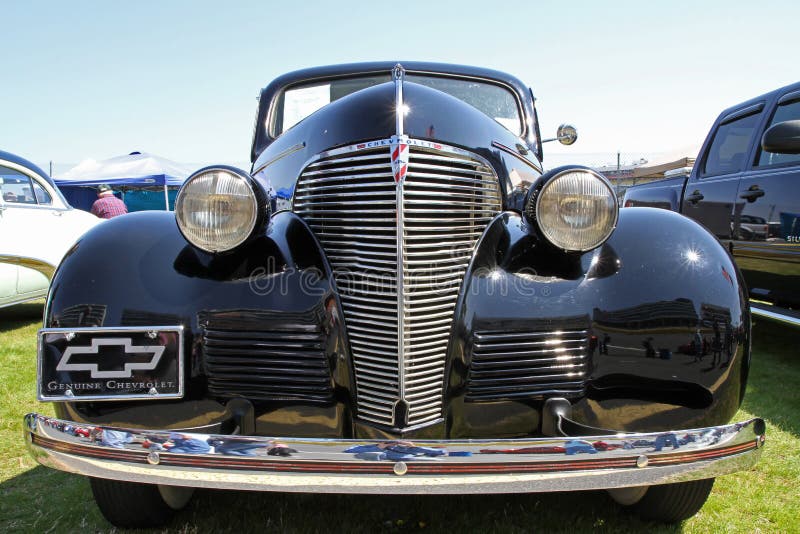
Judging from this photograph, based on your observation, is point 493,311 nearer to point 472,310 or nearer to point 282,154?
point 472,310

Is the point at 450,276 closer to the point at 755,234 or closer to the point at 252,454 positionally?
the point at 252,454

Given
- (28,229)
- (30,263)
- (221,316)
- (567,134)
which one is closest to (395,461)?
(221,316)

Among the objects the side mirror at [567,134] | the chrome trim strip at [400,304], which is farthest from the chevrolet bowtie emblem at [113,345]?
the side mirror at [567,134]

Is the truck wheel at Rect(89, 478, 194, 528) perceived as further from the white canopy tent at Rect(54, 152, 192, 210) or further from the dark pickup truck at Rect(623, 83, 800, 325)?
the white canopy tent at Rect(54, 152, 192, 210)

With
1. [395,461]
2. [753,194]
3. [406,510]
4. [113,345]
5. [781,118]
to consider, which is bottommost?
[406,510]

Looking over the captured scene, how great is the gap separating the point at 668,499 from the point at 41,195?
6715 mm

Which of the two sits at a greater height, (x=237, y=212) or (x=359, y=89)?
(x=359, y=89)

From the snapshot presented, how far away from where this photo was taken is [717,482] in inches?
98.0

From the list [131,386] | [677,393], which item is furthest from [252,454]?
[677,393]

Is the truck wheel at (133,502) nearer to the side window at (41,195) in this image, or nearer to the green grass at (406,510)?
the green grass at (406,510)

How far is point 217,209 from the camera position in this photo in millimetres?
1711

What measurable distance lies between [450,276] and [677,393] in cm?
80

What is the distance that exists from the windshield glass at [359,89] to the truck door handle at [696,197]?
262 cm

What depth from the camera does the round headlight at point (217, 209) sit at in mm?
1682
